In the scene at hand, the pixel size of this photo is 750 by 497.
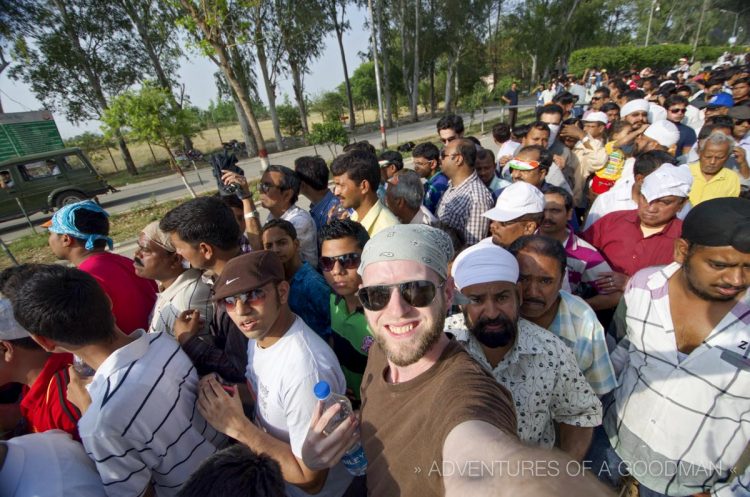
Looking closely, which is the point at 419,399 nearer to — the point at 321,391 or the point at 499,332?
the point at 321,391

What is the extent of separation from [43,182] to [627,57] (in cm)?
3981

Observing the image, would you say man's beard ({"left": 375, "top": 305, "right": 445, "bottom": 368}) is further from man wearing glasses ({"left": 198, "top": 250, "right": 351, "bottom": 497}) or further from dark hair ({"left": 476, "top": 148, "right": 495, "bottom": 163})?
dark hair ({"left": 476, "top": 148, "right": 495, "bottom": 163})

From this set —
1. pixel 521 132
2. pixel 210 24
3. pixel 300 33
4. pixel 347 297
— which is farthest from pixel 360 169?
pixel 300 33

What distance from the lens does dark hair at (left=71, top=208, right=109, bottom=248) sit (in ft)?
8.87

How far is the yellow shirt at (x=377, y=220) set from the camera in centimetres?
312

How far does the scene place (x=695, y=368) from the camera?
1.60m

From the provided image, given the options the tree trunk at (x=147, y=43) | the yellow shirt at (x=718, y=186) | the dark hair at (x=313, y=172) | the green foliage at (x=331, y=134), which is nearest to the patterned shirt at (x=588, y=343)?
the yellow shirt at (x=718, y=186)

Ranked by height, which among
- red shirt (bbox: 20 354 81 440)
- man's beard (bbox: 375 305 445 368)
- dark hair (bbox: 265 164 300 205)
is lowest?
red shirt (bbox: 20 354 81 440)

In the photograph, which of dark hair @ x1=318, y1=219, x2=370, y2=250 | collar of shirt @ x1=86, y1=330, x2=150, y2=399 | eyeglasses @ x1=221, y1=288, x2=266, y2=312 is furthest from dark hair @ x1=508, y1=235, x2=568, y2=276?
collar of shirt @ x1=86, y1=330, x2=150, y2=399

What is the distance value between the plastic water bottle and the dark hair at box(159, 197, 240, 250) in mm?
1440

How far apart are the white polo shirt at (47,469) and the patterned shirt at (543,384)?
1812 mm

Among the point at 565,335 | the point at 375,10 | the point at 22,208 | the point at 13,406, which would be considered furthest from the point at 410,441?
the point at 375,10

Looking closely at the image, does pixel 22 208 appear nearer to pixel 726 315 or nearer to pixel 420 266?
pixel 420 266

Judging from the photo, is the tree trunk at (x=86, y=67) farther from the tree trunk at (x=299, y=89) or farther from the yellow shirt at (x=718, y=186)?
the yellow shirt at (x=718, y=186)
